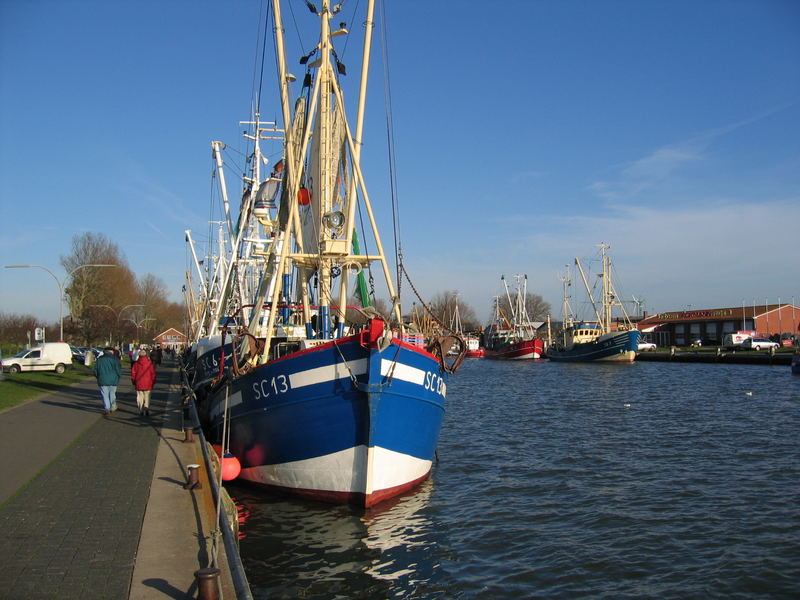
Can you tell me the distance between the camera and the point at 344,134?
607 inches

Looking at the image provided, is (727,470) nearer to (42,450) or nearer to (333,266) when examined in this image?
(333,266)

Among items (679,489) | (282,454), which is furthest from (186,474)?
(679,489)

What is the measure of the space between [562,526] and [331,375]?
476cm

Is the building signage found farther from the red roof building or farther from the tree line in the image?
the tree line

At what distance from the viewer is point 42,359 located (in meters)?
38.7

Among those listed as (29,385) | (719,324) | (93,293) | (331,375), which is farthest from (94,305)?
(719,324)

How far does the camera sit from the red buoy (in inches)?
502

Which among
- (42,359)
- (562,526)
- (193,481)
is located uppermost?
(42,359)

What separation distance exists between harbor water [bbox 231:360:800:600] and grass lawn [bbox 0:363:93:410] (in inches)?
503

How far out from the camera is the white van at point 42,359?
125ft

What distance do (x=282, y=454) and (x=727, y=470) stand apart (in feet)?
33.6

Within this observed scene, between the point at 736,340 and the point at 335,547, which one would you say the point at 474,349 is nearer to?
the point at 736,340

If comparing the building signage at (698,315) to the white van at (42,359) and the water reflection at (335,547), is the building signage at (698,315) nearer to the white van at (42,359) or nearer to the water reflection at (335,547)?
the white van at (42,359)

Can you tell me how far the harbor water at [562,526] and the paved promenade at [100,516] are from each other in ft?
5.02
